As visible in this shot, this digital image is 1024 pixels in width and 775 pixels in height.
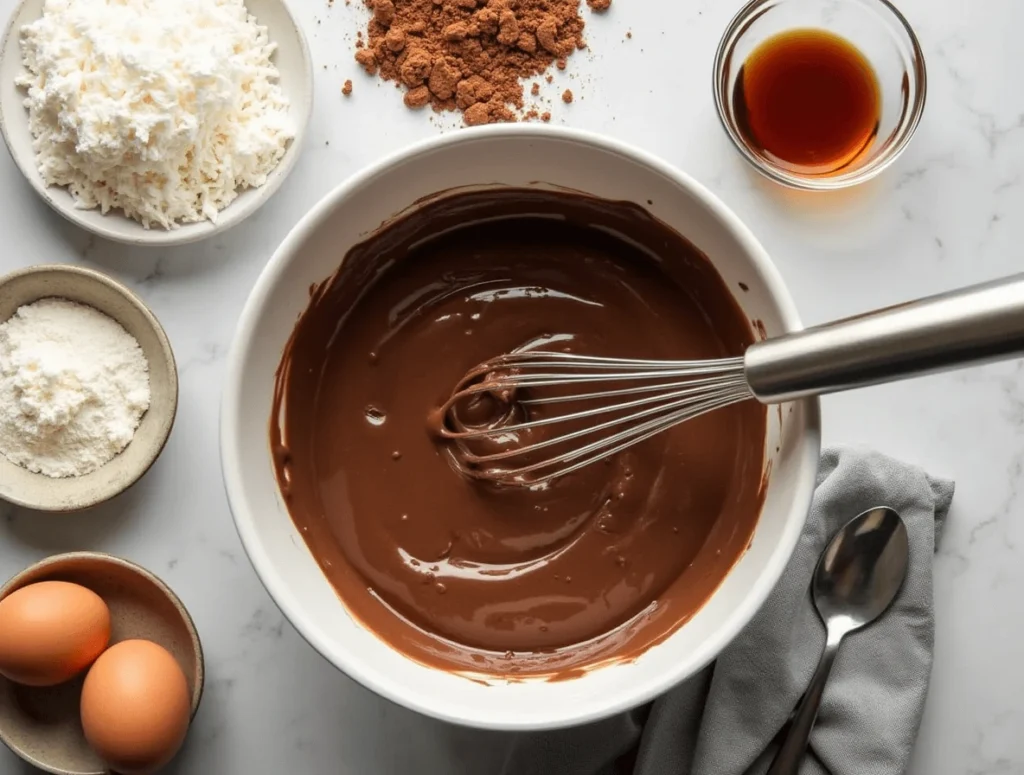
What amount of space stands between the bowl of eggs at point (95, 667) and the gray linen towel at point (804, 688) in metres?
0.56

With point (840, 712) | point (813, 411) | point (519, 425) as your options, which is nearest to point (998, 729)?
point (840, 712)

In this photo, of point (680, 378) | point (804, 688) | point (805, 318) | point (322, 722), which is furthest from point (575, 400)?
point (322, 722)

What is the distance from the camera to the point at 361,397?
156 cm

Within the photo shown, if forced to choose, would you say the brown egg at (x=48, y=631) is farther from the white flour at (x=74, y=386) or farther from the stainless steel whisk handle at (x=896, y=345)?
the stainless steel whisk handle at (x=896, y=345)

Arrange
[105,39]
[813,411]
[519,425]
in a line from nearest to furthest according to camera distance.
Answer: [813,411] → [519,425] → [105,39]

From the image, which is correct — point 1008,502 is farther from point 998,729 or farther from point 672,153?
point 672,153

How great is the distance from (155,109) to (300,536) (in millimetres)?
719

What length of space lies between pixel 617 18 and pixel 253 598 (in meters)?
1.16

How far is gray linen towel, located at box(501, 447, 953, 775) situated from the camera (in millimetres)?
1608

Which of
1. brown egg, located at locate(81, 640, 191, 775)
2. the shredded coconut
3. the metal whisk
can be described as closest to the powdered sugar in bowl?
the shredded coconut

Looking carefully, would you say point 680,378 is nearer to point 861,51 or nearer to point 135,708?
point 861,51

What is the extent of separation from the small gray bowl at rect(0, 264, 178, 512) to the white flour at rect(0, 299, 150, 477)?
14mm

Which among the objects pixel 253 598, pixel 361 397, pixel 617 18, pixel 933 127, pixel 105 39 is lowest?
pixel 253 598

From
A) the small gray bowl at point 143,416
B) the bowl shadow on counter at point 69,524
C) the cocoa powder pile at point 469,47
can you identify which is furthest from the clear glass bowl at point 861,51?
the bowl shadow on counter at point 69,524
